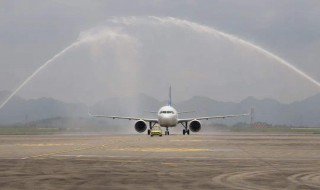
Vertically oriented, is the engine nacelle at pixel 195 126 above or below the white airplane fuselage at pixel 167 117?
below

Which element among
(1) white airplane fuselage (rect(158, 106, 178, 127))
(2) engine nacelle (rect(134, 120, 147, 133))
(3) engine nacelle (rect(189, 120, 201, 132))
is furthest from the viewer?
(2) engine nacelle (rect(134, 120, 147, 133))

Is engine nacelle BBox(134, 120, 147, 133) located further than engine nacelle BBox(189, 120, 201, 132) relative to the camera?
Yes

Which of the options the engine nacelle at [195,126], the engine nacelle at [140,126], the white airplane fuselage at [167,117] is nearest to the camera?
the white airplane fuselage at [167,117]

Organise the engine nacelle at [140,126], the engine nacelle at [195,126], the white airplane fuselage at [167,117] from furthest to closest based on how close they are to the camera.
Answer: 1. the engine nacelle at [140,126]
2. the engine nacelle at [195,126]
3. the white airplane fuselage at [167,117]

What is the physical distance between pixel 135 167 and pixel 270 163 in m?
6.27

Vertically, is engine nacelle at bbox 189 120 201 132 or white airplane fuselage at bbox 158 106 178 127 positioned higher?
white airplane fuselage at bbox 158 106 178 127

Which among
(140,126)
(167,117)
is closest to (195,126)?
(167,117)

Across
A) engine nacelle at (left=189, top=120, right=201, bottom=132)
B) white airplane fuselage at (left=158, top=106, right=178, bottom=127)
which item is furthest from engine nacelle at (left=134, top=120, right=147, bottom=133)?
engine nacelle at (left=189, top=120, right=201, bottom=132)

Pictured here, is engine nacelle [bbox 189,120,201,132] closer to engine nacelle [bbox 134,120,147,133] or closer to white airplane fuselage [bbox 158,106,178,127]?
white airplane fuselage [bbox 158,106,178,127]

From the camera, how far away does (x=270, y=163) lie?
2398 centimetres

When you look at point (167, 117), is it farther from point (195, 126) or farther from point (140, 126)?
point (195, 126)

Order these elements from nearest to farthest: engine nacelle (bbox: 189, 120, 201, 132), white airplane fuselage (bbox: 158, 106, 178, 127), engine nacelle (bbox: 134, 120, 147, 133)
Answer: white airplane fuselage (bbox: 158, 106, 178, 127), engine nacelle (bbox: 189, 120, 201, 132), engine nacelle (bbox: 134, 120, 147, 133)

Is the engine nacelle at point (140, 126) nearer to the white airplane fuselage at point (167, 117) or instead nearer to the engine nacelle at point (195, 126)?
the white airplane fuselage at point (167, 117)

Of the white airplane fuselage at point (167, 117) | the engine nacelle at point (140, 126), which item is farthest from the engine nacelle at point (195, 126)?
the engine nacelle at point (140, 126)
